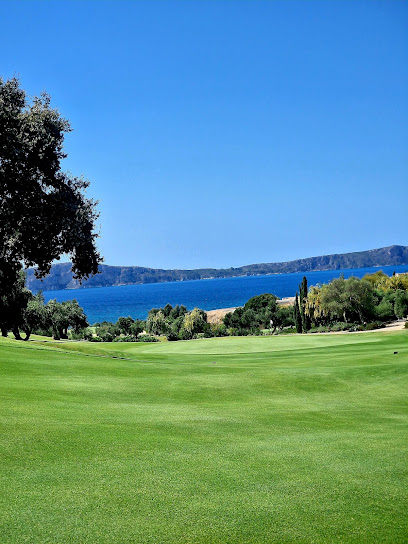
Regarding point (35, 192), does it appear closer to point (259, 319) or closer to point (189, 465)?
point (189, 465)

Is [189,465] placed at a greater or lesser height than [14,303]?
lesser

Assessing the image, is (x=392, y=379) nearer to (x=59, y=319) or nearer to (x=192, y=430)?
(x=192, y=430)

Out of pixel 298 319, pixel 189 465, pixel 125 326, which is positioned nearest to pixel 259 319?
pixel 298 319

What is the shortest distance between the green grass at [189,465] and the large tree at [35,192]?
10835 millimetres

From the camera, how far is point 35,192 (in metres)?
25.3

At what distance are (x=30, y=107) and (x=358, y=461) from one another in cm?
2353

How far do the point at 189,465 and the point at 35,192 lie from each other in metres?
20.5

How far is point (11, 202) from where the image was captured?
24.8 meters

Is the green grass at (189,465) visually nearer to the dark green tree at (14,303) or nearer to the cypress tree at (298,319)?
the dark green tree at (14,303)

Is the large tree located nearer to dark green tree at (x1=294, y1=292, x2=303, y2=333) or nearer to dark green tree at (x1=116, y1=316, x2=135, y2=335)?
dark green tree at (x1=294, y1=292, x2=303, y2=333)

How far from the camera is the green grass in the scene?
5.89m

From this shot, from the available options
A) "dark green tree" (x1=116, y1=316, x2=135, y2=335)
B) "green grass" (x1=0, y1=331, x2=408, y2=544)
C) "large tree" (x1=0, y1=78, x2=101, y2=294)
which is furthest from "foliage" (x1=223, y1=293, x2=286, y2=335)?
"green grass" (x1=0, y1=331, x2=408, y2=544)

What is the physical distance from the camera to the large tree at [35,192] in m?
24.2

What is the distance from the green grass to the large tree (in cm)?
1083
